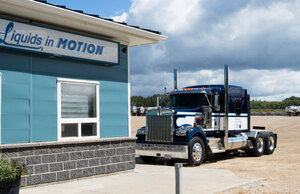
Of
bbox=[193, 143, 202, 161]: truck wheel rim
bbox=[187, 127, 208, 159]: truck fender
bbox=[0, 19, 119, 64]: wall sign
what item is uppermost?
bbox=[0, 19, 119, 64]: wall sign

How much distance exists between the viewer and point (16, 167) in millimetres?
6484

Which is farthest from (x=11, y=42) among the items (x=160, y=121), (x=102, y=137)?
(x=160, y=121)

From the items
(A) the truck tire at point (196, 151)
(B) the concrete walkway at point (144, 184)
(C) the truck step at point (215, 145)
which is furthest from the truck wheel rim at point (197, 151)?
(B) the concrete walkway at point (144, 184)

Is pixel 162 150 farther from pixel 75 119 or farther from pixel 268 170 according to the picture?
pixel 75 119

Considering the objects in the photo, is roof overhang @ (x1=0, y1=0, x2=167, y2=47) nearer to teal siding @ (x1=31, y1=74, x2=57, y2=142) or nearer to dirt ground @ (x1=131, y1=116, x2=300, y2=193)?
teal siding @ (x1=31, y1=74, x2=57, y2=142)

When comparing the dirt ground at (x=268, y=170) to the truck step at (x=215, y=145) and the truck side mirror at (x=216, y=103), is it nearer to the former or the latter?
the truck step at (x=215, y=145)

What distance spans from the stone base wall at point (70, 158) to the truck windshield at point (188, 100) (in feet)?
15.7

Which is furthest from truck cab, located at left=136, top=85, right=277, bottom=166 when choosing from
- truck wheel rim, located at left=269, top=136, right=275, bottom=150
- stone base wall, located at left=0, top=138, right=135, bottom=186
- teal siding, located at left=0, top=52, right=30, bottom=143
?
teal siding, located at left=0, top=52, right=30, bottom=143

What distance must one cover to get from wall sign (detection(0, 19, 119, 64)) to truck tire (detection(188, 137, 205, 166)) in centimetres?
471

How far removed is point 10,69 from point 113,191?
140 inches

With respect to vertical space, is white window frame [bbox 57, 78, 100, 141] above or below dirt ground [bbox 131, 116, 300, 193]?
above

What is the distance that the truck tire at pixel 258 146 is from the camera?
1769 centimetres

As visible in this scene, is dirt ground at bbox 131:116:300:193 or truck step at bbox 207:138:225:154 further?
truck step at bbox 207:138:225:154

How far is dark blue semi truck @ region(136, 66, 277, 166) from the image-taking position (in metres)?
14.2
